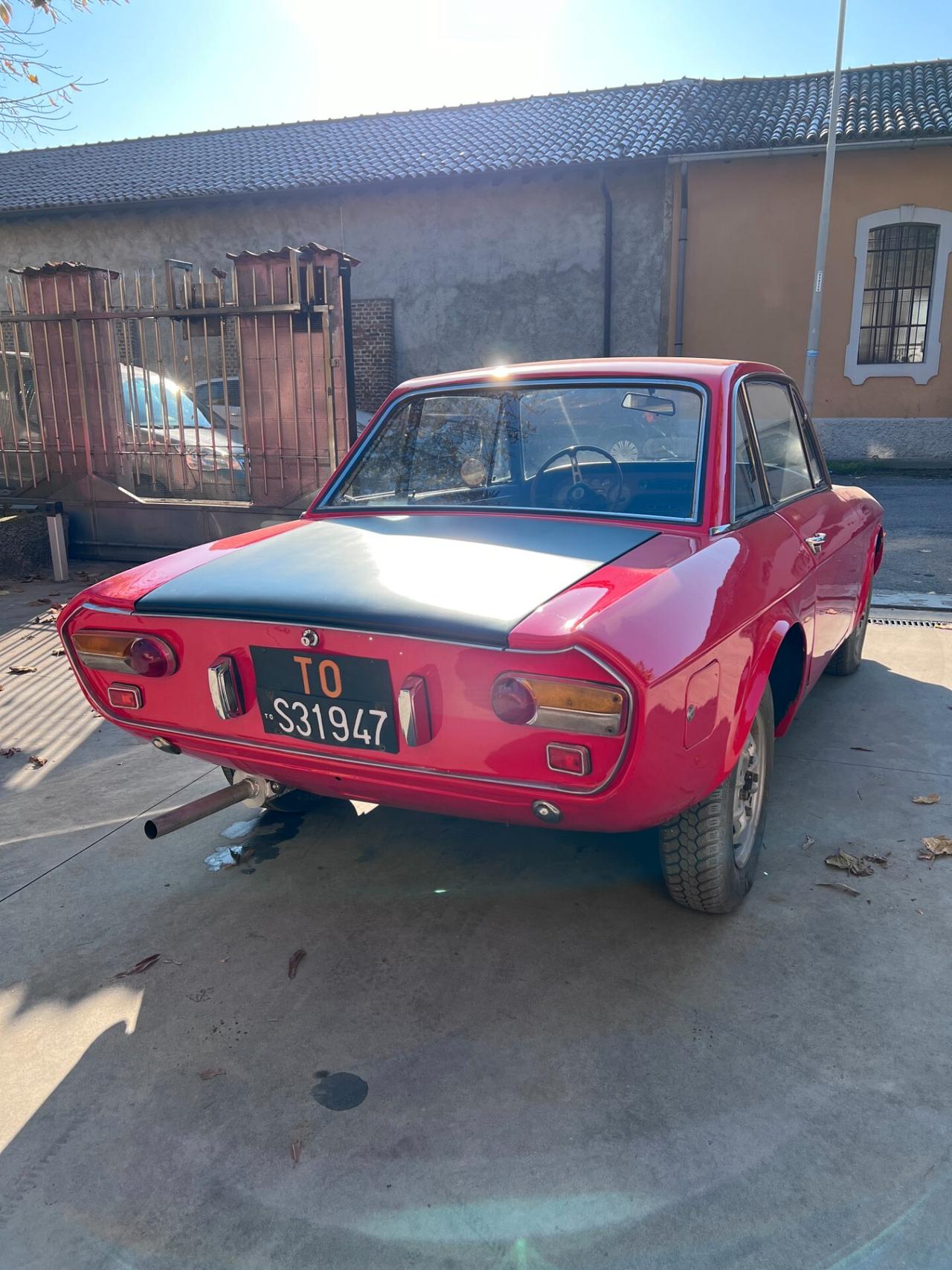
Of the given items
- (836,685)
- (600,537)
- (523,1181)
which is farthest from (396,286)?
(523,1181)

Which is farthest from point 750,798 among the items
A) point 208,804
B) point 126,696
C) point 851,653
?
point 851,653

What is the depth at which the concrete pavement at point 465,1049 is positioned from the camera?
172 centimetres

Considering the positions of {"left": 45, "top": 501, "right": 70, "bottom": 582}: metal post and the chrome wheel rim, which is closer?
the chrome wheel rim

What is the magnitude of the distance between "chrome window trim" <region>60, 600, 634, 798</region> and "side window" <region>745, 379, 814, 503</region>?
156 cm

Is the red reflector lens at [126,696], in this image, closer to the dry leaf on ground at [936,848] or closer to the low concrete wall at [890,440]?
the dry leaf on ground at [936,848]

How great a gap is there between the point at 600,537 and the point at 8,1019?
1.92 meters

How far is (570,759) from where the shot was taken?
1.99 m

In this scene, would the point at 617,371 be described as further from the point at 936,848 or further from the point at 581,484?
the point at 936,848

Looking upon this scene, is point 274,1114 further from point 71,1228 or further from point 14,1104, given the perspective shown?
point 14,1104

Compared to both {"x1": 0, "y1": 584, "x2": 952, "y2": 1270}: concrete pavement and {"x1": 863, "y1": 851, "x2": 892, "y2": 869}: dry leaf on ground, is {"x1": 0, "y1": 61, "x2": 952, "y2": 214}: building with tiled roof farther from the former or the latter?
{"x1": 0, "y1": 584, "x2": 952, "y2": 1270}: concrete pavement

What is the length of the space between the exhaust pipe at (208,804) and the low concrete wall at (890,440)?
54.4 ft

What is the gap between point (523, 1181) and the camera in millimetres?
1806

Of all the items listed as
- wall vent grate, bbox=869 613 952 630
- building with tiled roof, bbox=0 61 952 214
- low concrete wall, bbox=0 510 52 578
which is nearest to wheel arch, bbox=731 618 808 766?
wall vent grate, bbox=869 613 952 630

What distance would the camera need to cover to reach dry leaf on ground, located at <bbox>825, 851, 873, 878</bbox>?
2928 mm
